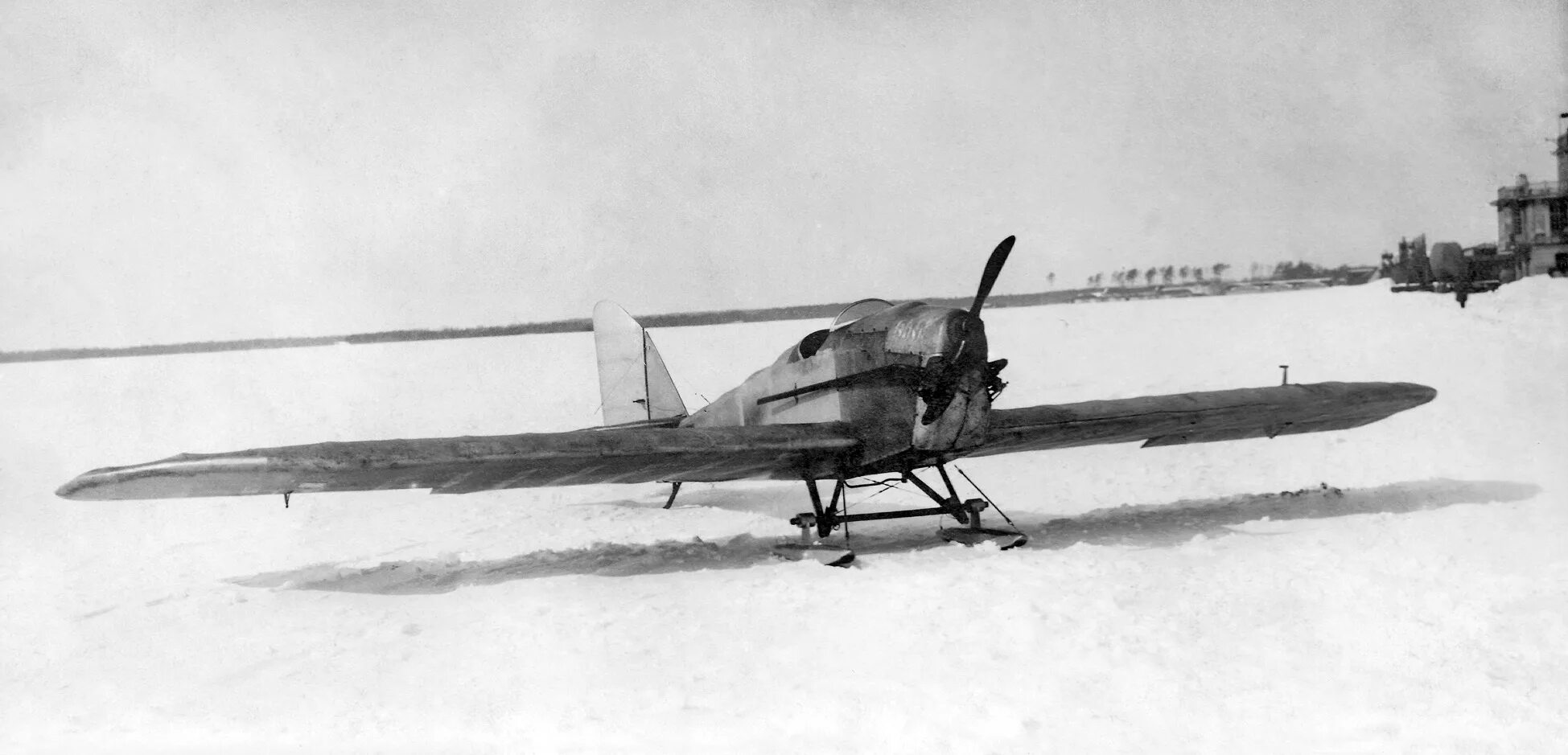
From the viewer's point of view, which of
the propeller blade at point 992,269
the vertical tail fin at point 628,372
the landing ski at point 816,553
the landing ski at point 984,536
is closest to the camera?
the propeller blade at point 992,269

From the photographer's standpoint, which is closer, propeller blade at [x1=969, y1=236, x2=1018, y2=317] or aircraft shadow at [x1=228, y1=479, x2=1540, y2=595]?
propeller blade at [x1=969, y1=236, x2=1018, y2=317]

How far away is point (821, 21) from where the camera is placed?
9.30 meters

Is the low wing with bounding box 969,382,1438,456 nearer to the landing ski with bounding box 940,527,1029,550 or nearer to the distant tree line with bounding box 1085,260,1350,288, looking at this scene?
the landing ski with bounding box 940,527,1029,550

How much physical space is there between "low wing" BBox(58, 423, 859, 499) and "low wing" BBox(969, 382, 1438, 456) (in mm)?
1707

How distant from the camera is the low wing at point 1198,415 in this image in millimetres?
8203

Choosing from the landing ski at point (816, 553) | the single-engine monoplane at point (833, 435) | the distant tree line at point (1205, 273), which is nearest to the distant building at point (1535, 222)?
the distant tree line at point (1205, 273)

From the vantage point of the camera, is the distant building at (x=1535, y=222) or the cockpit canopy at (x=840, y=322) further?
the distant building at (x=1535, y=222)

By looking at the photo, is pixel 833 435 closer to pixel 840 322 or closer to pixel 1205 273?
pixel 840 322

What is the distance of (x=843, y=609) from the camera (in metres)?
6.11

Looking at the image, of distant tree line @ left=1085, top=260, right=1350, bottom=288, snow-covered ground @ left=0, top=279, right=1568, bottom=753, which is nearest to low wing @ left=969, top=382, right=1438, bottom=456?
snow-covered ground @ left=0, top=279, right=1568, bottom=753

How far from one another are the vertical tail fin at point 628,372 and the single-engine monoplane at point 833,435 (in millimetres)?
1545

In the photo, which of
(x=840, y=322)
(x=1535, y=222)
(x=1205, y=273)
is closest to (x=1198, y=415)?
(x=840, y=322)

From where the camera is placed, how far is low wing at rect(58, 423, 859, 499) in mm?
5906

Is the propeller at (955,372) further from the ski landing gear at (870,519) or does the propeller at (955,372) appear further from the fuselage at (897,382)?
the ski landing gear at (870,519)
